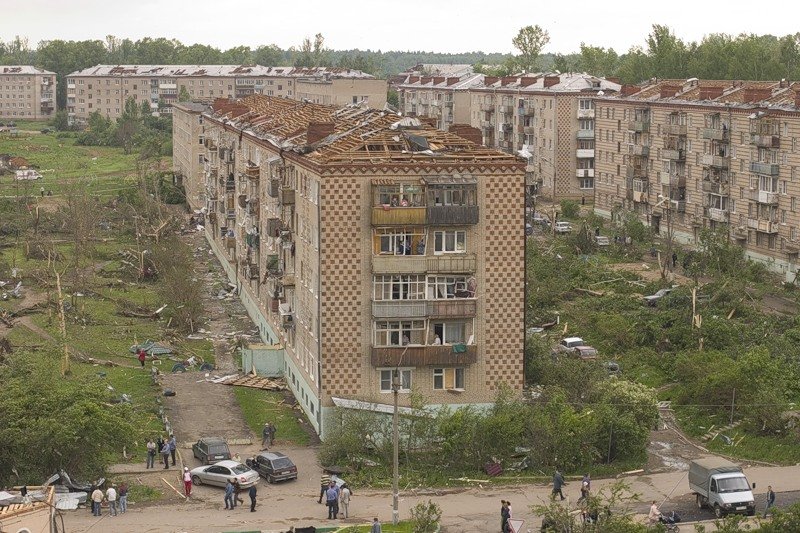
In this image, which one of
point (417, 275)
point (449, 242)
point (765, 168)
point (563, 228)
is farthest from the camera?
point (563, 228)

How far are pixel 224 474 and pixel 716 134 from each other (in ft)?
164

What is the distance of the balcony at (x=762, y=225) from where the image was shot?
2918 inches

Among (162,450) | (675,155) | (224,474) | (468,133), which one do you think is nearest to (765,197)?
(675,155)

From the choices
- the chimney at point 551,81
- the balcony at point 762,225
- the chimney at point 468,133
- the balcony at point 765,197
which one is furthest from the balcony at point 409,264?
the chimney at point 551,81

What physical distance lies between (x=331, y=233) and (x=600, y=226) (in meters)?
49.2

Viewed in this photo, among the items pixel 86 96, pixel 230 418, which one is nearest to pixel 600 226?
pixel 230 418

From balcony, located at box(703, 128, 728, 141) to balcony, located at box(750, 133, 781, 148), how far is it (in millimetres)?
3810

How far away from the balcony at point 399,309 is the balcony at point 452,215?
101 inches

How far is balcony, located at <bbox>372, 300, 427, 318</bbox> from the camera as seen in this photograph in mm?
42188

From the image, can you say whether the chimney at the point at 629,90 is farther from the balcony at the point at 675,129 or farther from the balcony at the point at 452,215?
the balcony at the point at 452,215

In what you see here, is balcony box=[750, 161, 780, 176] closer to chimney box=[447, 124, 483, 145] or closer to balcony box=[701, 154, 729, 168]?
balcony box=[701, 154, 729, 168]

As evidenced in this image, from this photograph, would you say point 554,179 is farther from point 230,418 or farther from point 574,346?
point 230,418

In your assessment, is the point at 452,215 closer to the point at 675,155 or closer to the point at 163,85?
the point at 675,155

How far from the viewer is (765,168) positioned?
246ft
